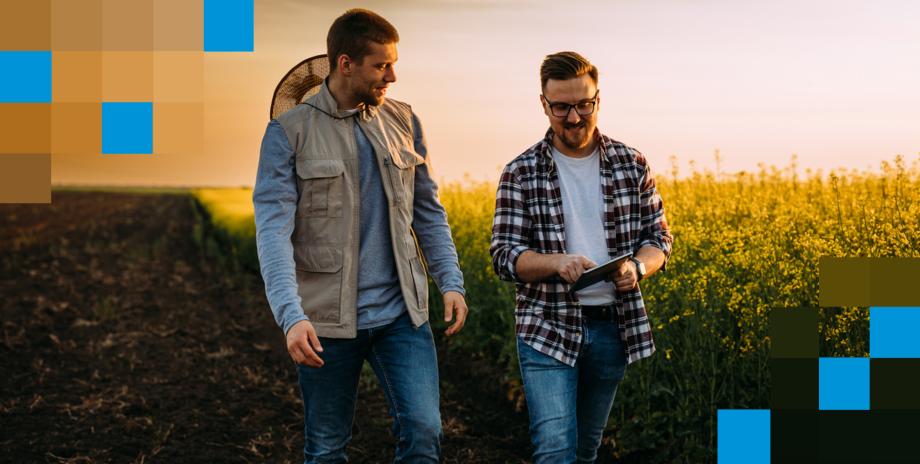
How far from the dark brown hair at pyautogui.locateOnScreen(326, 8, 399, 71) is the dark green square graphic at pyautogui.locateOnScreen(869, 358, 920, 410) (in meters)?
2.87

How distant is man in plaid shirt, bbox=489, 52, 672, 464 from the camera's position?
120 inches

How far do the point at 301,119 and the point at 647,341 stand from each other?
1509mm

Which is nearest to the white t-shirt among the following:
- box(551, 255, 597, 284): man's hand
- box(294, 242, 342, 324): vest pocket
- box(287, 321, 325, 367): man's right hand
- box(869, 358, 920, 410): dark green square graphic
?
box(551, 255, 597, 284): man's hand

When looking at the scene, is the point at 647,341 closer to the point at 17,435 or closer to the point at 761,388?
the point at 761,388

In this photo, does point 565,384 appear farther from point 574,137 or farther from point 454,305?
point 574,137

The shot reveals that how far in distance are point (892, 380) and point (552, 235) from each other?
2.21 m

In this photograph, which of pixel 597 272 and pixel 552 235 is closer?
pixel 597 272

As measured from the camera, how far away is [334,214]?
122 inches

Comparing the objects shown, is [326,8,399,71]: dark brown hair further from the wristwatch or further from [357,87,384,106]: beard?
the wristwatch

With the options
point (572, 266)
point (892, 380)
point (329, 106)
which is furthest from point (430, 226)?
point (892, 380)

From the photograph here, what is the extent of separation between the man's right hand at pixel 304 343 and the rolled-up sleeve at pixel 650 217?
1.27 m

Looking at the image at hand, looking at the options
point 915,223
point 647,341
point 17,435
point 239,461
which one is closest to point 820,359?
point 915,223

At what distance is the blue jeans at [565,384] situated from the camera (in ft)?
10.1

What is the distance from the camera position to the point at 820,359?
430 cm
